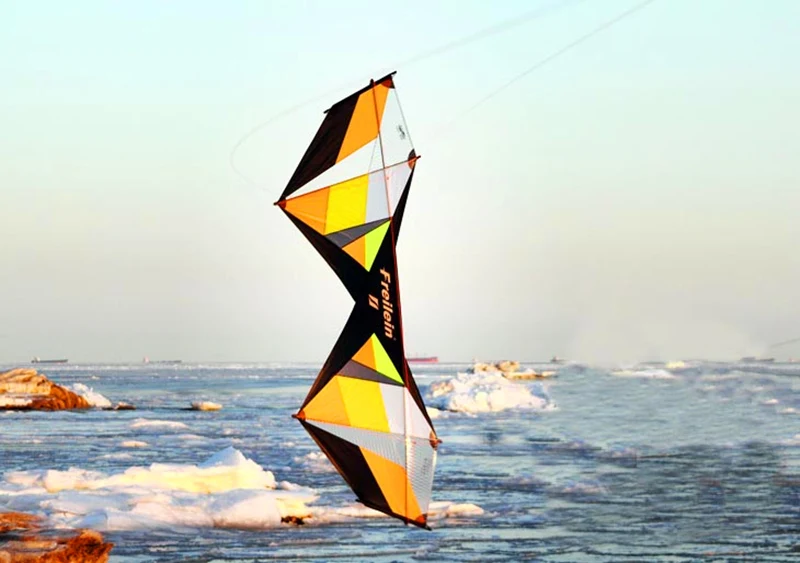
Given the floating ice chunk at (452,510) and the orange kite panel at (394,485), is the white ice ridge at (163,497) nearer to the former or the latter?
the floating ice chunk at (452,510)

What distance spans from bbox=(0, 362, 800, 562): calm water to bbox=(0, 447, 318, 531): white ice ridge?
0.64 metres

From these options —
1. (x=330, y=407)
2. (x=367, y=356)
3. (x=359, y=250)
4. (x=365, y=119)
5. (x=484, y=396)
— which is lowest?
(x=484, y=396)

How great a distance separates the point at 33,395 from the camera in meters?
72.6

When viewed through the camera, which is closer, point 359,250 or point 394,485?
point 359,250

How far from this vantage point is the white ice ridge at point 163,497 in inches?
935

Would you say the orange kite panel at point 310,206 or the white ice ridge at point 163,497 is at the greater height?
the orange kite panel at point 310,206

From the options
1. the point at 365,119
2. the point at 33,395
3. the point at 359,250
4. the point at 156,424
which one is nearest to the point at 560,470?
the point at 359,250

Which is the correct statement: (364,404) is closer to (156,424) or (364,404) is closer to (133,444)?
(133,444)

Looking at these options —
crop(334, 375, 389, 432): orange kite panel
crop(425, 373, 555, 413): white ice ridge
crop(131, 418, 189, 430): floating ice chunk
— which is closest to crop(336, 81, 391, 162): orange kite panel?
crop(334, 375, 389, 432): orange kite panel

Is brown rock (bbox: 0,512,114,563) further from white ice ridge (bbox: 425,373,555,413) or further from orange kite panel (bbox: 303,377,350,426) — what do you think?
white ice ridge (bbox: 425,373,555,413)

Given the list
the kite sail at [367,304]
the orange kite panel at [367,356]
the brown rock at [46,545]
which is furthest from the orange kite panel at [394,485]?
the brown rock at [46,545]

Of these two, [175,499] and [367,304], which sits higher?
[367,304]

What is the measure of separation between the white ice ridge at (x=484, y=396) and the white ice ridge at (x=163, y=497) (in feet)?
114

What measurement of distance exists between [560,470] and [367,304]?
2034cm
